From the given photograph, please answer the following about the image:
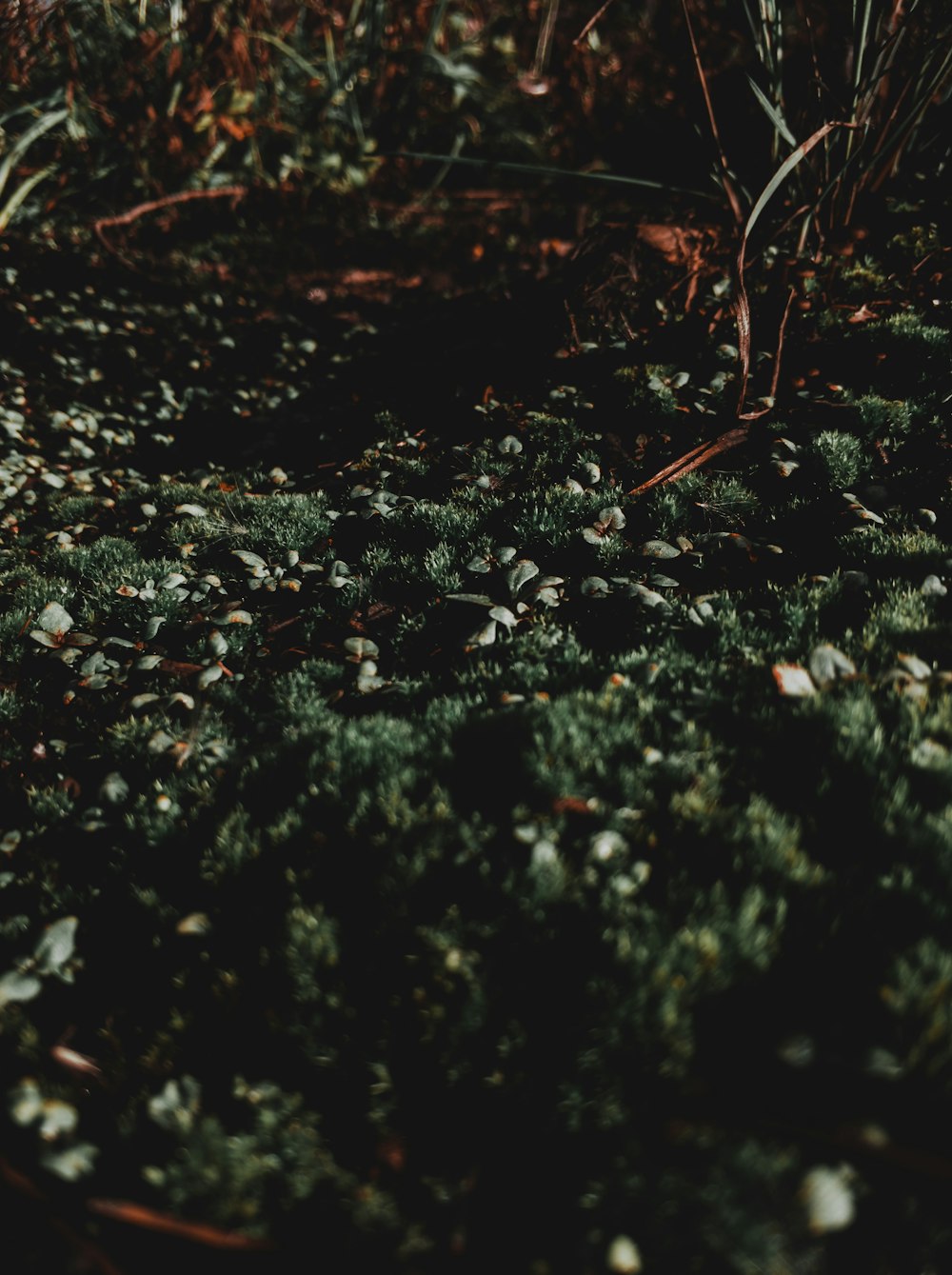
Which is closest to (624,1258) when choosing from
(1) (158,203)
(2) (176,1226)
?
(2) (176,1226)

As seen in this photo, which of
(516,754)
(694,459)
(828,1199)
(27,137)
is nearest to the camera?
(828,1199)

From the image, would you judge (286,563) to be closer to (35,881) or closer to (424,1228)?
(35,881)

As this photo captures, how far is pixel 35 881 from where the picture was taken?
8.54ft

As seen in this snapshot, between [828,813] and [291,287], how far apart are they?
845cm

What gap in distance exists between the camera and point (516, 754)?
2.64 metres

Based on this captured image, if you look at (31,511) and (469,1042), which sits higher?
(31,511)

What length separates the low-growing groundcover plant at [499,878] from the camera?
1.74m

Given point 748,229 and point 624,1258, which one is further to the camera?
point 748,229

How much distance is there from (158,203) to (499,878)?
31.8 ft

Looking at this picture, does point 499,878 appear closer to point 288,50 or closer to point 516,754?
point 516,754

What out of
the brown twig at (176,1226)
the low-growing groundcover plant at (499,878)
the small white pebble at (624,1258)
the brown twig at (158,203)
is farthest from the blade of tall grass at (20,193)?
the small white pebble at (624,1258)

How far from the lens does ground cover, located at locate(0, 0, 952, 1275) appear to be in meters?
1.77

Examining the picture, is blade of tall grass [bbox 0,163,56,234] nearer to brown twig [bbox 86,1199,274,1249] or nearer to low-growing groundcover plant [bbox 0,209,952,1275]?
low-growing groundcover plant [bbox 0,209,952,1275]

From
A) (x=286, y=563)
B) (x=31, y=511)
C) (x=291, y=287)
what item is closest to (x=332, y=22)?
(x=291, y=287)
